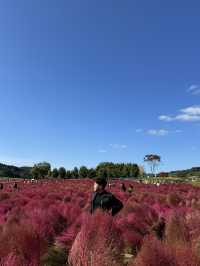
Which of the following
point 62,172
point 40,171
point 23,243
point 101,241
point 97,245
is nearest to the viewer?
point 97,245

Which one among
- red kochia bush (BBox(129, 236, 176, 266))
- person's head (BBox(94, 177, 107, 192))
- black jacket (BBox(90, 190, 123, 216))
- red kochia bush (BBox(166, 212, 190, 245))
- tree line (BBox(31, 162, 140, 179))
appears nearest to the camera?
red kochia bush (BBox(129, 236, 176, 266))

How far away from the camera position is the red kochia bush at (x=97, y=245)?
134 inches

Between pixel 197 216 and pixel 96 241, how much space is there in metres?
3.08

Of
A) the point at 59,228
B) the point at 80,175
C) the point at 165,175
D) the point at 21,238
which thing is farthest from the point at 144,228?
the point at 80,175

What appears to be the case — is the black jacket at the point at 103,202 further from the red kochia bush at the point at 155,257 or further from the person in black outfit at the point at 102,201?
the red kochia bush at the point at 155,257

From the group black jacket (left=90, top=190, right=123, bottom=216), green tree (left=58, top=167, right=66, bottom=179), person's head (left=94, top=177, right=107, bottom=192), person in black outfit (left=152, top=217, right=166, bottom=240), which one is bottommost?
person in black outfit (left=152, top=217, right=166, bottom=240)

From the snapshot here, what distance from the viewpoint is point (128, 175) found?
93.0 m

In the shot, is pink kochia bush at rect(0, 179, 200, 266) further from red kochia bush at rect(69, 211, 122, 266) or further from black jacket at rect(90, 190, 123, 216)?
black jacket at rect(90, 190, 123, 216)

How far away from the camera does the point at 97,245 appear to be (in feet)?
13.1

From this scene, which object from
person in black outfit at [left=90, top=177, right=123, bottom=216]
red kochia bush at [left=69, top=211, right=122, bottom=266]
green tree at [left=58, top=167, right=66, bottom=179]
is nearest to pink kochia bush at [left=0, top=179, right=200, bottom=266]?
red kochia bush at [left=69, top=211, right=122, bottom=266]

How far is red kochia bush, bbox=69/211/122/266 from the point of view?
3.42m

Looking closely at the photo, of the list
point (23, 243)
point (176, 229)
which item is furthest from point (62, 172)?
point (23, 243)

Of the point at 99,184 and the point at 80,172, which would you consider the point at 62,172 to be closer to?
the point at 80,172

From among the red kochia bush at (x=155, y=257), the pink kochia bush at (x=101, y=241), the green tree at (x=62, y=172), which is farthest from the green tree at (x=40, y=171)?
the red kochia bush at (x=155, y=257)
